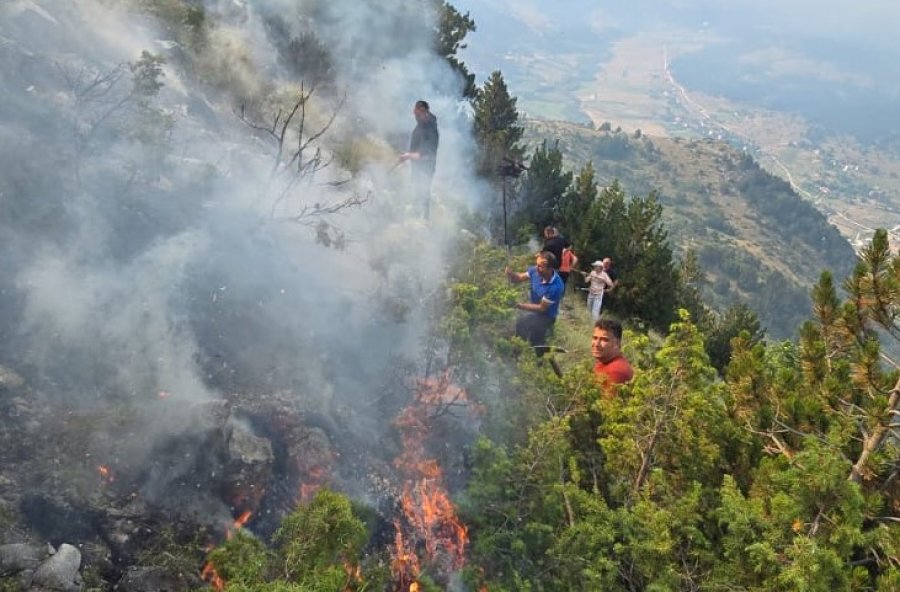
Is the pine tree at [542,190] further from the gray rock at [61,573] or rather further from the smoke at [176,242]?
the gray rock at [61,573]

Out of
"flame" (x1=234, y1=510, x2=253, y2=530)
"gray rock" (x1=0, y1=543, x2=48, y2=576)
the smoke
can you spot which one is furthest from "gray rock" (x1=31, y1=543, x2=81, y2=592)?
the smoke

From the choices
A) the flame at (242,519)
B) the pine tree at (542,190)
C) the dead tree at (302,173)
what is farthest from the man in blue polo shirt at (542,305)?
the pine tree at (542,190)

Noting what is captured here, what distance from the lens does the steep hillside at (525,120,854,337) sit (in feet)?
216

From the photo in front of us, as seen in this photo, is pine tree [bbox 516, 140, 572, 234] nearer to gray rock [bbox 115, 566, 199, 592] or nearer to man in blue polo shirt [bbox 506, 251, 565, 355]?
man in blue polo shirt [bbox 506, 251, 565, 355]

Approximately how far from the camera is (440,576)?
555 cm

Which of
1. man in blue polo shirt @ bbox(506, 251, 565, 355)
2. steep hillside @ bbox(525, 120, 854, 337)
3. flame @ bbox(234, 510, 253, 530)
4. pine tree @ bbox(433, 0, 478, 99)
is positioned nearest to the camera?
flame @ bbox(234, 510, 253, 530)

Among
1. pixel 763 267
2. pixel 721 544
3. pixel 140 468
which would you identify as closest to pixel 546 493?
pixel 721 544

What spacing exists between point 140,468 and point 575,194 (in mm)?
12695

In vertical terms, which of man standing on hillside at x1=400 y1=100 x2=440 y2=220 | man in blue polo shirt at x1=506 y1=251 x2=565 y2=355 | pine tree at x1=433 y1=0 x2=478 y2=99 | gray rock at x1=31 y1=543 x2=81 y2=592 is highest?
pine tree at x1=433 y1=0 x2=478 y2=99

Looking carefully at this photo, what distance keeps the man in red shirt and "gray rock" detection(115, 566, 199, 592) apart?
3.99 m

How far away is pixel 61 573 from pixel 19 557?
12.9 inches

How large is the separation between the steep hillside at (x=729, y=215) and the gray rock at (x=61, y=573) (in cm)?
5691

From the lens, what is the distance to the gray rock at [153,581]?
15.0 feet

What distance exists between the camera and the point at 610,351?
236 inches
